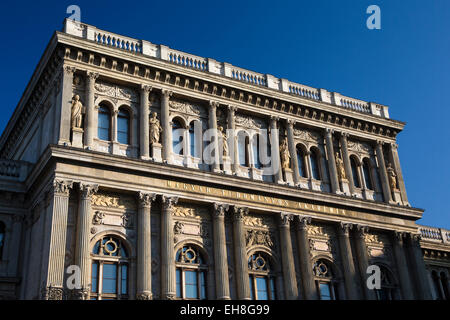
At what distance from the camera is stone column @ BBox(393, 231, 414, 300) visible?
1133 inches

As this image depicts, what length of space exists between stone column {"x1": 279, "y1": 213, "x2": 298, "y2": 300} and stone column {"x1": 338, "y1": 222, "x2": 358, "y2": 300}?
119 inches

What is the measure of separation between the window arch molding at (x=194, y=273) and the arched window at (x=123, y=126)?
5.17 m

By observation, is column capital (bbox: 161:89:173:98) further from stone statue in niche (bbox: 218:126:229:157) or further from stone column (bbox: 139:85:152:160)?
stone statue in niche (bbox: 218:126:229:157)

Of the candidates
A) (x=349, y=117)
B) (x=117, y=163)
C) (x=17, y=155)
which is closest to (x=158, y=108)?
(x=117, y=163)

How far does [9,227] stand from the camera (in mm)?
24328

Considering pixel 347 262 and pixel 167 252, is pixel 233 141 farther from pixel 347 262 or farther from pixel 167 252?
pixel 347 262

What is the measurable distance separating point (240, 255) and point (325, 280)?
4.98 m

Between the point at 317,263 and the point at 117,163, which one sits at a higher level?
the point at 117,163

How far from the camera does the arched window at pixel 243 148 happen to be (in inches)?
1089

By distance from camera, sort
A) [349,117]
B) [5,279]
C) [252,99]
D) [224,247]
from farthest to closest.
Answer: [349,117] → [252,99] → [224,247] → [5,279]

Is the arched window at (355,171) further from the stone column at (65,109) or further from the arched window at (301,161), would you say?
the stone column at (65,109)

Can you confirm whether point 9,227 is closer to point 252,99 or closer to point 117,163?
point 117,163

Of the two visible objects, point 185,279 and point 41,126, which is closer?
point 185,279
